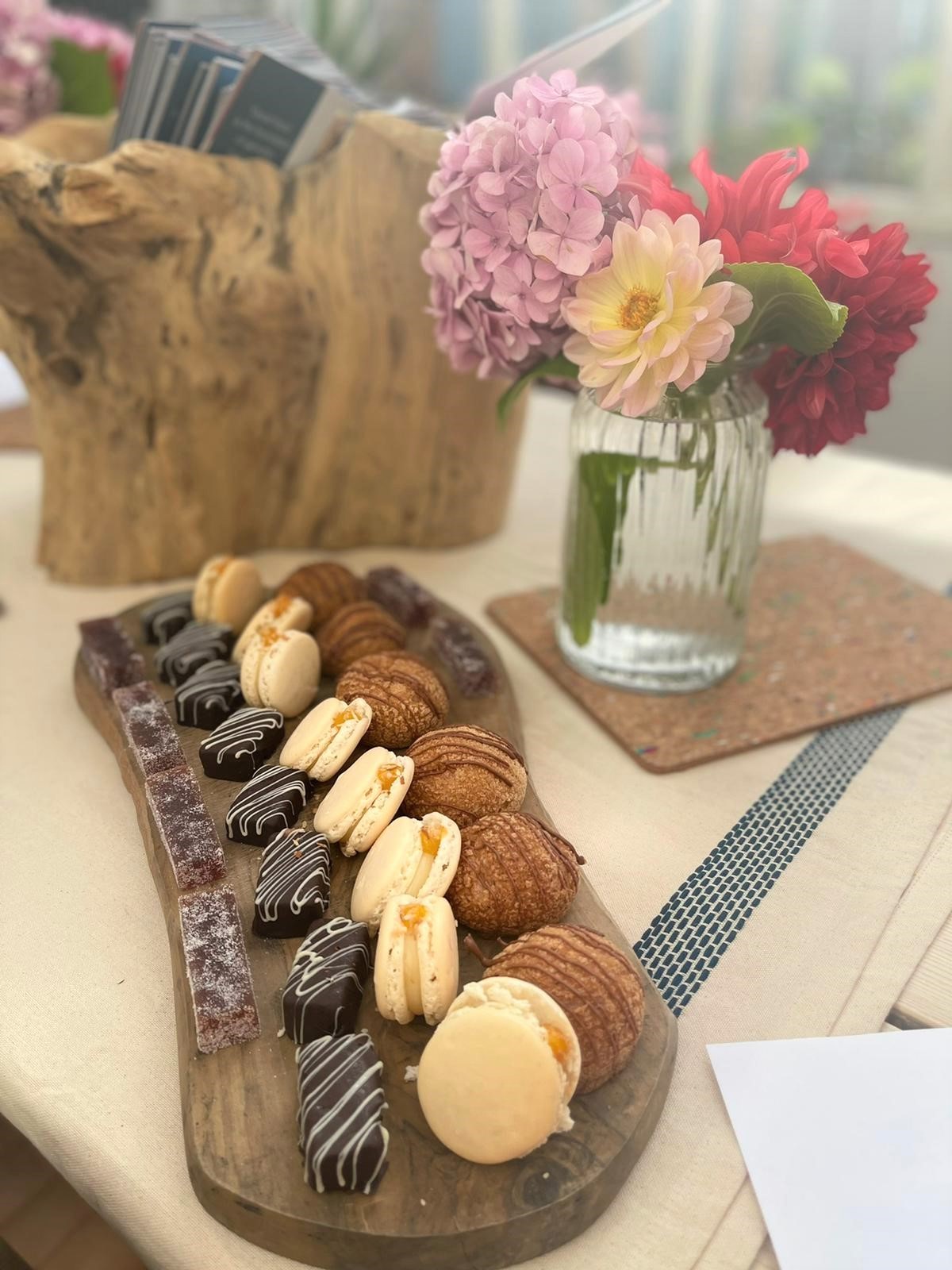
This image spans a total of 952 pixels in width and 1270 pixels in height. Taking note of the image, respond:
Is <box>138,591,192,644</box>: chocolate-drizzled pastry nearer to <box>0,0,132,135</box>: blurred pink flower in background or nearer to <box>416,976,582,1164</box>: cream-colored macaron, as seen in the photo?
<box>416,976,582,1164</box>: cream-colored macaron

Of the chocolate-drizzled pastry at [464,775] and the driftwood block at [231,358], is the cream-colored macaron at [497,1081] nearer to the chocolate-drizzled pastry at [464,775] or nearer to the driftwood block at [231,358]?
the chocolate-drizzled pastry at [464,775]

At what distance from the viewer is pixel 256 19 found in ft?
3.85

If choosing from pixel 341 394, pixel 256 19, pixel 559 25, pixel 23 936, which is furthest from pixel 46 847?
pixel 559 25

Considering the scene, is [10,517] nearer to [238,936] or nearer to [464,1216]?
[238,936]

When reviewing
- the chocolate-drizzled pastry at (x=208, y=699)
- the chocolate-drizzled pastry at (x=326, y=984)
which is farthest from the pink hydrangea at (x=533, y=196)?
the chocolate-drizzled pastry at (x=326, y=984)

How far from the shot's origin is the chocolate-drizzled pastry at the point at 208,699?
883 millimetres

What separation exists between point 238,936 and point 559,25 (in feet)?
8.91

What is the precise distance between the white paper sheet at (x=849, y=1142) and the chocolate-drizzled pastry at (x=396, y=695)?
336 millimetres

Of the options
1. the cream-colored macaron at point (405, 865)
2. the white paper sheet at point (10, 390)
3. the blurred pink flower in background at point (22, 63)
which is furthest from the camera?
the white paper sheet at point (10, 390)

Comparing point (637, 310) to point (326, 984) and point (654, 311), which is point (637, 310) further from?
point (326, 984)

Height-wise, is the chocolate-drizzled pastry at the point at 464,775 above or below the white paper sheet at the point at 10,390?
above

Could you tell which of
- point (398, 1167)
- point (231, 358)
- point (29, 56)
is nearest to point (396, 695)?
point (398, 1167)

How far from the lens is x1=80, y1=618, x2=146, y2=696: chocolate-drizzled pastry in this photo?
0.95 metres

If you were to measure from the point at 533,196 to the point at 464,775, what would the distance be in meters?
0.43
